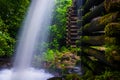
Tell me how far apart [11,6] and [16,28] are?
5.88ft

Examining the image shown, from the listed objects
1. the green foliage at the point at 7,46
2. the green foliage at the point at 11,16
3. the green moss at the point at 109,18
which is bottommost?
the green foliage at the point at 7,46

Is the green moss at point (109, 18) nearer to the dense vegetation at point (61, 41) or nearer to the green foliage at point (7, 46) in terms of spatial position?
the dense vegetation at point (61, 41)

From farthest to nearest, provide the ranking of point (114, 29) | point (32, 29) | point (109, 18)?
point (32, 29) → point (109, 18) → point (114, 29)

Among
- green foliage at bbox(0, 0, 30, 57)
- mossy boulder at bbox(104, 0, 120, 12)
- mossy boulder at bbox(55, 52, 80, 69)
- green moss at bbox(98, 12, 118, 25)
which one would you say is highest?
green foliage at bbox(0, 0, 30, 57)

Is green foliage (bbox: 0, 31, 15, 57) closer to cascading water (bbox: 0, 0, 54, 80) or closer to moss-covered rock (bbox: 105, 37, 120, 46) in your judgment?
cascading water (bbox: 0, 0, 54, 80)

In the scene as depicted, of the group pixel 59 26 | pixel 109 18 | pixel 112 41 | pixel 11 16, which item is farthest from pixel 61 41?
pixel 112 41

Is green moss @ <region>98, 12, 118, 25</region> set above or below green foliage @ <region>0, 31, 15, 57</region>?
above

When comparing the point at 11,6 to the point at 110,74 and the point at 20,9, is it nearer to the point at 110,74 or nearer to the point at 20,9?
the point at 20,9

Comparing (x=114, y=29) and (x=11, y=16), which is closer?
(x=114, y=29)

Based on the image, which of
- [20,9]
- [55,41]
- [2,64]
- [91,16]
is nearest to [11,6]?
[20,9]

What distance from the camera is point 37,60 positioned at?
62.5 feet

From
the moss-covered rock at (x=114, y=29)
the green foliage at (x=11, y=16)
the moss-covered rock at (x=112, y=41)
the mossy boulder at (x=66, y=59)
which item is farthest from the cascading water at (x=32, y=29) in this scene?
the moss-covered rock at (x=114, y=29)

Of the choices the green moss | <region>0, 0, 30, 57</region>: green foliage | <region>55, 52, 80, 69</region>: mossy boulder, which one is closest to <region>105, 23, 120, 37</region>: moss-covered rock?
the green moss

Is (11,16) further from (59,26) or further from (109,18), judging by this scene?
(109,18)
